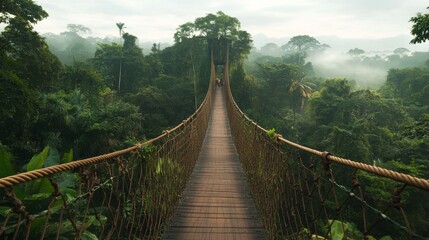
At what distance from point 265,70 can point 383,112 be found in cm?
791

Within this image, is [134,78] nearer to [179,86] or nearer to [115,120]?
[179,86]

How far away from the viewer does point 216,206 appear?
105 inches

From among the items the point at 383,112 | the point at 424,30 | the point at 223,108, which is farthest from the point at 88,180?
the point at 383,112

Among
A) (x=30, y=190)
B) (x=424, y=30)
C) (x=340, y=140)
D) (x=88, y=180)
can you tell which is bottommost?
(x=340, y=140)

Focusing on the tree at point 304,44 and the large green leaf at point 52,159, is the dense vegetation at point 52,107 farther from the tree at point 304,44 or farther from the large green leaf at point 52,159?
the tree at point 304,44

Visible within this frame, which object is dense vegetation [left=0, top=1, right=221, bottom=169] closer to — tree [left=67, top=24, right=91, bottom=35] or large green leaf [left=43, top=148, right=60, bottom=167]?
large green leaf [left=43, top=148, right=60, bottom=167]

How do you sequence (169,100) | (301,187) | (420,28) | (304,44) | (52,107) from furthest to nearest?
(304,44) < (169,100) < (52,107) < (420,28) < (301,187)

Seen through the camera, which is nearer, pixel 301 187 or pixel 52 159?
pixel 301 187

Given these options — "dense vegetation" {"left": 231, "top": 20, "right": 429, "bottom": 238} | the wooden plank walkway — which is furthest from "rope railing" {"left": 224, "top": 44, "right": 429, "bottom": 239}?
"dense vegetation" {"left": 231, "top": 20, "right": 429, "bottom": 238}

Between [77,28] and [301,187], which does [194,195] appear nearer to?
[301,187]

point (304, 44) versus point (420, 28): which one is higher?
point (304, 44)

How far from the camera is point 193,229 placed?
2.22 m

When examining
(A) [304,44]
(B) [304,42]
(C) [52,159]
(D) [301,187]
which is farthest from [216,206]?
(A) [304,44]

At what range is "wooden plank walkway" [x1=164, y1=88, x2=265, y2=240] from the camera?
2174 mm
